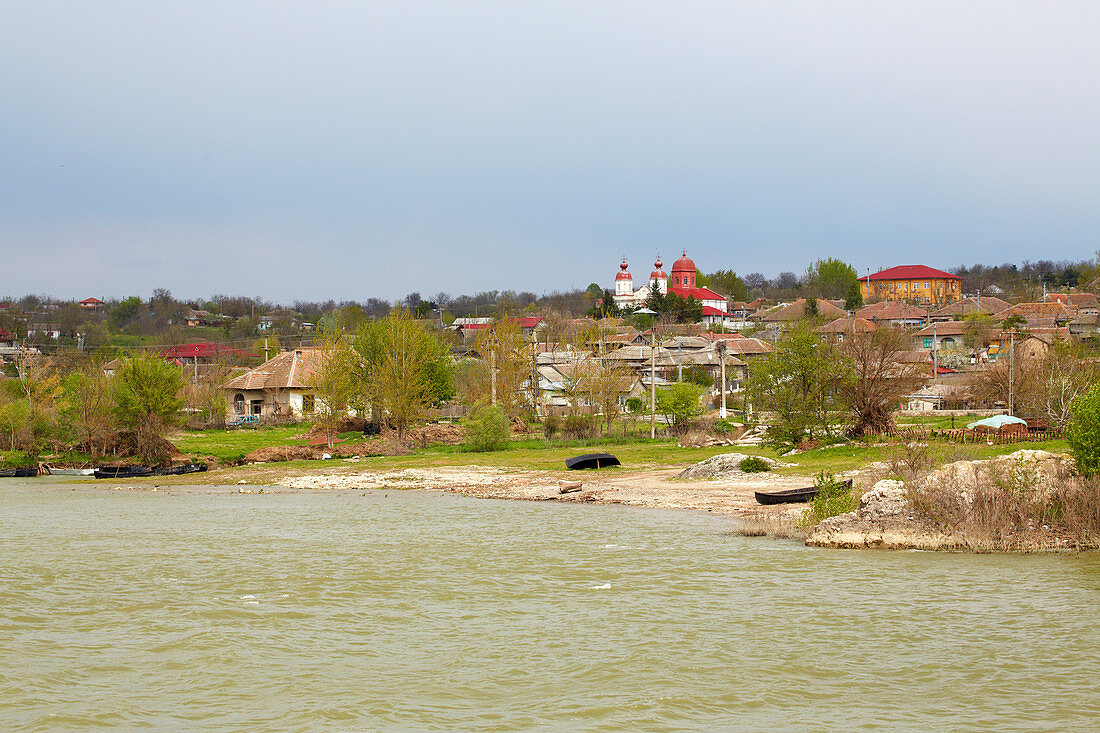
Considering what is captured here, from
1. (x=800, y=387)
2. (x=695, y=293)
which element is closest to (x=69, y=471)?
(x=800, y=387)

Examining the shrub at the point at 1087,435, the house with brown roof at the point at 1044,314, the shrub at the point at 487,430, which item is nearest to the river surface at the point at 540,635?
the shrub at the point at 1087,435

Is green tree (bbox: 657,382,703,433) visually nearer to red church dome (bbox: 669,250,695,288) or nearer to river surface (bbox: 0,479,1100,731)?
river surface (bbox: 0,479,1100,731)

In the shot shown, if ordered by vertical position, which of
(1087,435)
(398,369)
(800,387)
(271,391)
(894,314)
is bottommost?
(1087,435)

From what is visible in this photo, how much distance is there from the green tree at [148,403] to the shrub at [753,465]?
2803cm

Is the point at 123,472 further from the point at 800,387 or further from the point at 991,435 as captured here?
the point at 991,435

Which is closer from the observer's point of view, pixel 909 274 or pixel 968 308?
pixel 968 308

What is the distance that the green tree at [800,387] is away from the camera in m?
36.9

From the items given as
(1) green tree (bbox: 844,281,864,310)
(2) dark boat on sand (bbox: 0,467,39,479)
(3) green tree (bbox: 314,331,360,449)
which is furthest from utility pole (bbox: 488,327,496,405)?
(1) green tree (bbox: 844,281,864,310)

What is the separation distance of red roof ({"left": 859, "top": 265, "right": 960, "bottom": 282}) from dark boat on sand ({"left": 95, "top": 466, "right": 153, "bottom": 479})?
138 m

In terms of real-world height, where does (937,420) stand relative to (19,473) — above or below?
above

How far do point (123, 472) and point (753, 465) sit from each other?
28664 mm

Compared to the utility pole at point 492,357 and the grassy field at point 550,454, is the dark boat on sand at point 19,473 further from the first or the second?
the utility pole at point 492,357

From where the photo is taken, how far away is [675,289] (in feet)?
486

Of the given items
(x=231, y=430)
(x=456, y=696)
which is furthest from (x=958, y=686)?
(x=231, y=430)
